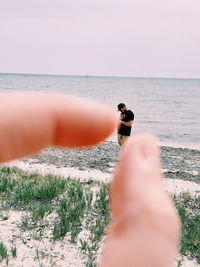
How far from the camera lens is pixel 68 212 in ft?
24.7

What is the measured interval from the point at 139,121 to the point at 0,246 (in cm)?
4336

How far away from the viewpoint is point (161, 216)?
0.43m

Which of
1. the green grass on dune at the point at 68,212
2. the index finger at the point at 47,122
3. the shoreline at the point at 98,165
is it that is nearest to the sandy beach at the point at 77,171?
the shoreline at the point at 98,165

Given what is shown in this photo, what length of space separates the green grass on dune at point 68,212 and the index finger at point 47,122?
16.9 ft

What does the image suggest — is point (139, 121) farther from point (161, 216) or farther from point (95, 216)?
point (161, 216)

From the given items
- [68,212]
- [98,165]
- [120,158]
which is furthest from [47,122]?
[98,165]

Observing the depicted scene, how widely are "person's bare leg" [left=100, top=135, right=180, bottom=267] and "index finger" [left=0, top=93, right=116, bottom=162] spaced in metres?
0.04

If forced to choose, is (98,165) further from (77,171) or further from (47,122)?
(47,122)

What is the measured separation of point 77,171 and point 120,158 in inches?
577

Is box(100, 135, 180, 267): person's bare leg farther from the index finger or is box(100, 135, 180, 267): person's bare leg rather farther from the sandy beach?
the sandy beach

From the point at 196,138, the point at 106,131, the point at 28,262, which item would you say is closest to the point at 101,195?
the point at 28,262

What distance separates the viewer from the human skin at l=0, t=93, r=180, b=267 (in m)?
0.42

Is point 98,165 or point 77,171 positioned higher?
point 77,171

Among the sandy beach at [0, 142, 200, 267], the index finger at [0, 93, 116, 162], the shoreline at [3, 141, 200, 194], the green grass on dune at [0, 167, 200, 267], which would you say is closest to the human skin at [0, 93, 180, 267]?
the index finger at [0, 93, 116, 162]
